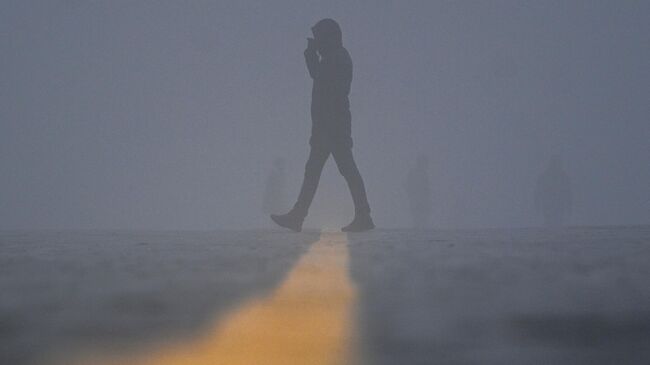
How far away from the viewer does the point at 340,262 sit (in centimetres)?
200

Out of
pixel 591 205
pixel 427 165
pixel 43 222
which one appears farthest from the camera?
pixel 591 205

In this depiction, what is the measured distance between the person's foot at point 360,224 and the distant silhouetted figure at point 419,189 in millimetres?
35067

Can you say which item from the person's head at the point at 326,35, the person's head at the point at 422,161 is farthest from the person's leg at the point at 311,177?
the person's head at the point at 422,161

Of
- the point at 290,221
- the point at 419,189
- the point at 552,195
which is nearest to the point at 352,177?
the point at 290,221

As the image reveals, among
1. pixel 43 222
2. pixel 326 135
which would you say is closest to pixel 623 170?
pixel 43 222

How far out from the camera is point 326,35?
598cm

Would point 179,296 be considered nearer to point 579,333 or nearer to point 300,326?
point 300,326

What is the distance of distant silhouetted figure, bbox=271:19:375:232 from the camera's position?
233 inches

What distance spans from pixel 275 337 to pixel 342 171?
5120mm

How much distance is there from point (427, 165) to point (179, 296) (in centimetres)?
4100

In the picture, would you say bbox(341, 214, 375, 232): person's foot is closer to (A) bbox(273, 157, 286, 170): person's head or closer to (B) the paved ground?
(B) the paved ground

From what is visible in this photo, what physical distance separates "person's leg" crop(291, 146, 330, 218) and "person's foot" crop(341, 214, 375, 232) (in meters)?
0.51

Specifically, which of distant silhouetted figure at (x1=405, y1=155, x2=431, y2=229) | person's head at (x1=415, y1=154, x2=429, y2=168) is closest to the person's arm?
person's head at (x1=415, y1=154, x2=429, y2=168)

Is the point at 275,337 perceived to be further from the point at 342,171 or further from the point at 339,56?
the point at 339,56
